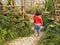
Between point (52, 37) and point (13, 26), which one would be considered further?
point (13, 26)

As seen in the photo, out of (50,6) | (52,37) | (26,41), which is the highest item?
(50,6)

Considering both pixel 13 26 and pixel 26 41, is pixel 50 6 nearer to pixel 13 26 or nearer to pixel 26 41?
pixel 13 26

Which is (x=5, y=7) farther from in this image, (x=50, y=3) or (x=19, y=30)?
(x=50, y=3)

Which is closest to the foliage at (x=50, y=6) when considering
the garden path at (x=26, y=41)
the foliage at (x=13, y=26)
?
the foliage at (x=13, y=26)

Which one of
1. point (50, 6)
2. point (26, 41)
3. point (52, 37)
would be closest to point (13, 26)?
point (26, 41)

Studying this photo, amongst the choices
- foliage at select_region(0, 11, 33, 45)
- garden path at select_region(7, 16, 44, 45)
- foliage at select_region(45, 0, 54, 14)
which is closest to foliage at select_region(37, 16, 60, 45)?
garden path at select_region(7, 16, 44, 45)

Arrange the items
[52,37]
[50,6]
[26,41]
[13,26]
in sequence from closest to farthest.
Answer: [52,37], [26,41], [13,26], [50,6]

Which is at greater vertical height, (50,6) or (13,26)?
(50,6)

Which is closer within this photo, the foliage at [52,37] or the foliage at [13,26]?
the foliage at [52,37]

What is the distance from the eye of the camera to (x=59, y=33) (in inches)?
512

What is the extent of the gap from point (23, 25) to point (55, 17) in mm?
2037

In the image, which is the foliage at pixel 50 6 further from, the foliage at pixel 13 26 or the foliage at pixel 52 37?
the foliage at pixel 52 37

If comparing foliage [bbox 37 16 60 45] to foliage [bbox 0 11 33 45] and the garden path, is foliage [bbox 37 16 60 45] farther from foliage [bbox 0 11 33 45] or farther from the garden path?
foliage [bbox 0 11 33 45]

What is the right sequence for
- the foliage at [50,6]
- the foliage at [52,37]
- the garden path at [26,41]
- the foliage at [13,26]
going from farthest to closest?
1. the foliage at [50,6]
2. the foliage at [13,26]
3. the garden path at [26,41]
4. the foliage at [52,37]
